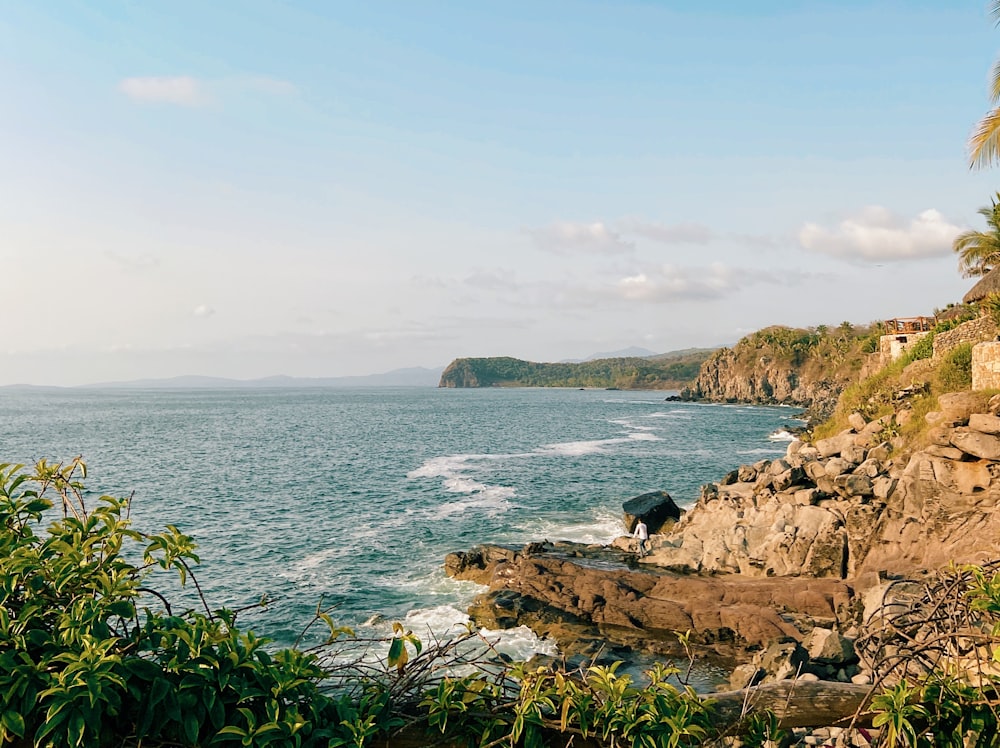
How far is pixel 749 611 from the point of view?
59.8 feet

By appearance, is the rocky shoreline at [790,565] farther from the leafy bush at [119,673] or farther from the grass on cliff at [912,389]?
the leafy bush at [119,673]

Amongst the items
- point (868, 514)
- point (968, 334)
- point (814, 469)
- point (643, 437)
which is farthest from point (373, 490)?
point (643, 437)

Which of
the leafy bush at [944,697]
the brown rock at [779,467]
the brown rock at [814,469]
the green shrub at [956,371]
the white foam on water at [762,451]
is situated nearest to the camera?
the leafy bush at [944,697]

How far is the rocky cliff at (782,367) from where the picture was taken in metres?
137

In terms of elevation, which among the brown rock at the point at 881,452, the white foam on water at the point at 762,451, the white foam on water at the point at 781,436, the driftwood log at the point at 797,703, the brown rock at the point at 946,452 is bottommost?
the white foam on water at the point at 781,436

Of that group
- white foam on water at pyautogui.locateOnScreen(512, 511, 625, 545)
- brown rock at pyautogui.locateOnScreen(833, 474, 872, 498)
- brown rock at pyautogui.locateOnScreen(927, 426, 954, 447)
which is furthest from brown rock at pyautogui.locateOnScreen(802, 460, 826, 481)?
white foam on water at pyautogui.locateOnScreen(512, 511, 625, 545)

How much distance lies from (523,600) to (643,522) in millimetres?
10606

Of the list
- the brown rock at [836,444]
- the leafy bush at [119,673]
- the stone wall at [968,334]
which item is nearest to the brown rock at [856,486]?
the brown rock at [836,444]

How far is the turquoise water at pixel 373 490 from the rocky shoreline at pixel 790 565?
3.36 m

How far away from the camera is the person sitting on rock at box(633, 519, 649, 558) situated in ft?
82.7

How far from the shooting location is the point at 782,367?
14975 centimetres

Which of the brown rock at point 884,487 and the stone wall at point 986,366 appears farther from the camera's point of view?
the stone wall at point 986,366

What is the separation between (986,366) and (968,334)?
771 centimetres

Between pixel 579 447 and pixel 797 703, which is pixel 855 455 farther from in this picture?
pixel 579 447
